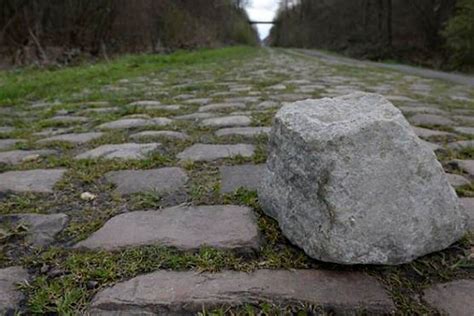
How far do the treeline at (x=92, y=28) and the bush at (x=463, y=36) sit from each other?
8.76 m

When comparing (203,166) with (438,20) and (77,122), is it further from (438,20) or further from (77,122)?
(438,20)

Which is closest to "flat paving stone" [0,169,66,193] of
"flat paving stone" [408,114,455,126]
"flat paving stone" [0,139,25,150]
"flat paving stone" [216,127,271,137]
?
"flat paving stone" [0,139,25,150]

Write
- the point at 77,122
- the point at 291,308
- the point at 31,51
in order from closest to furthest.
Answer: the point at 291,308 < the point at 77,122 < the point at 31,51

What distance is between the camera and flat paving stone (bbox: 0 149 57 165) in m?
2.07

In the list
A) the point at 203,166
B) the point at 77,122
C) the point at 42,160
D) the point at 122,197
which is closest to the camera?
the point at 122,197

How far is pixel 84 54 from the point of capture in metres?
10.7

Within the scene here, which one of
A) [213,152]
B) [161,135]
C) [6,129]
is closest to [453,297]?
[213,152]

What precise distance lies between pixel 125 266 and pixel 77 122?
86.0 inches

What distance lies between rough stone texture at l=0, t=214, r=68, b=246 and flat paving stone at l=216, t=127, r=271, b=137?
123 cm

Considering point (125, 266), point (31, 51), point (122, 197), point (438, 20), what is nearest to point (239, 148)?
point (122, 197)

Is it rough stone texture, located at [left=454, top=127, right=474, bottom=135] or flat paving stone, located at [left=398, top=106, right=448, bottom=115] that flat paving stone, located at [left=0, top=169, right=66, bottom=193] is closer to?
rough stone texture, located at [left=454, top=127, right=474, bottom=135]

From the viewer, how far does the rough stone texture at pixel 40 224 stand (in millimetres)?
1275

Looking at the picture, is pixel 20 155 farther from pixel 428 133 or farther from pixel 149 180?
pixel 428 133

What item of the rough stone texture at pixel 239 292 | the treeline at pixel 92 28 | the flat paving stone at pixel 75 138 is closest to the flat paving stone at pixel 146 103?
the flat paving stone at pixel 75 138
